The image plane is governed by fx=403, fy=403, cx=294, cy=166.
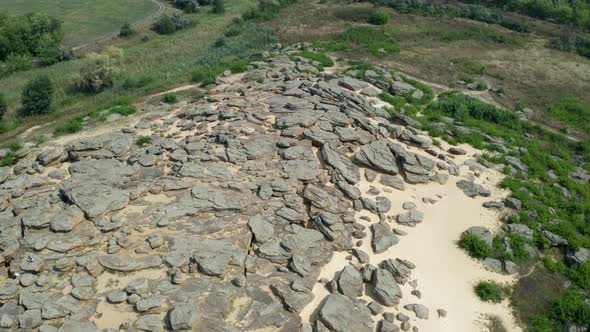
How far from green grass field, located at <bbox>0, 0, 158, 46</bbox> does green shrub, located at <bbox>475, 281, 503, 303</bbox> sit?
62022mm

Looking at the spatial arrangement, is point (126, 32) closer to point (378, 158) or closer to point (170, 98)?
point (170, 98)

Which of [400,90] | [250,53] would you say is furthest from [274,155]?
[250,53]

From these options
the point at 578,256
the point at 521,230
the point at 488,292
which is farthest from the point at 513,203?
the point at 488,292

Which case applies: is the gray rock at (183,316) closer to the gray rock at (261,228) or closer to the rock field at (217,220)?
the rock field at (217,220)

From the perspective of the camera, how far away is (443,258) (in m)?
19.7

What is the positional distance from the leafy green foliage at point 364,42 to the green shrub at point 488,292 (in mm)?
30340

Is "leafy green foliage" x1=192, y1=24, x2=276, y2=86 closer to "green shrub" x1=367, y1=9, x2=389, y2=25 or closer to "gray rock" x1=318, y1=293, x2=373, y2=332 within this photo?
"green shrub" x1=367, y1=9, x2=389, y2=25

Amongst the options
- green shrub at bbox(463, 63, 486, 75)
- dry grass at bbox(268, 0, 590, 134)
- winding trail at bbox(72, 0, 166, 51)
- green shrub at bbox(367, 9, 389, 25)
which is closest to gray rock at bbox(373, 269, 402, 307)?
dry grass at bbox(268, 0, 590, 134)

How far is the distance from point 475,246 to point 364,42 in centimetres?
3257

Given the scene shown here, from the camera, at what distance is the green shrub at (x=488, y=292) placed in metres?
18.0

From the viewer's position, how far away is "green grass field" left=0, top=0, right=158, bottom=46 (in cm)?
6475

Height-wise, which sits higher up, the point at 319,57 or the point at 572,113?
the point at 319,57

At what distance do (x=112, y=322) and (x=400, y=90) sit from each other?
28.1 m

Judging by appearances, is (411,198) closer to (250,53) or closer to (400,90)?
(400,90)
